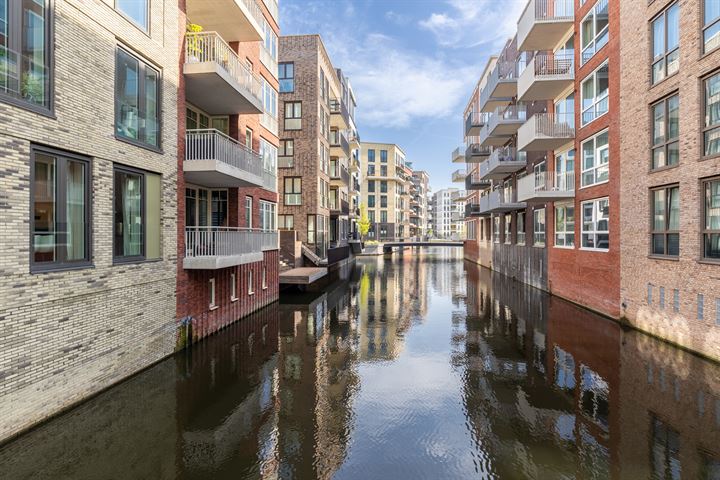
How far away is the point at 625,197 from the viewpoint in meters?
13.7

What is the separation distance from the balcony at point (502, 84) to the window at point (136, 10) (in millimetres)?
21123

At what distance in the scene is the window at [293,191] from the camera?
28266mm

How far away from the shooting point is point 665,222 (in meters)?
11.6

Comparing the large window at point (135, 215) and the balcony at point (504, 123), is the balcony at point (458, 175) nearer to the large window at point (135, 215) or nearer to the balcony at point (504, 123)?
the balcony at point (504, 123)

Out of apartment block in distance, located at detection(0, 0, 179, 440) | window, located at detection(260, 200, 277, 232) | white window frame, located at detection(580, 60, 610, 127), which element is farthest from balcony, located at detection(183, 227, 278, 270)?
white window frame, located at detection(580, 60, 610, 127)

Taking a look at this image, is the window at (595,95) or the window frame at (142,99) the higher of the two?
the window at (595,95)

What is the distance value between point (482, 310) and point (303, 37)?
882 inches

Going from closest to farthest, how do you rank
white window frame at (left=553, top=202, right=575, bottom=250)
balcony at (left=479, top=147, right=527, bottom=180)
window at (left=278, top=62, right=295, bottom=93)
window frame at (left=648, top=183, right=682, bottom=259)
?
window frame at (left=648, top=183, right=682, bottom=259)
white window frame at (left=553, top=202, right=575, bottom=250)
balcony at (left=479, top=147, right=527, bottom=180)
window at (left=278, top=62, right=295, bottom=93)

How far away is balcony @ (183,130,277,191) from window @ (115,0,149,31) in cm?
291

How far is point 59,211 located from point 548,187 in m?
19.1

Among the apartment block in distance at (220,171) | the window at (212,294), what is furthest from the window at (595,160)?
the window at (212,294)

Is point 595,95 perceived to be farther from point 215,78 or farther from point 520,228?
point 215,78

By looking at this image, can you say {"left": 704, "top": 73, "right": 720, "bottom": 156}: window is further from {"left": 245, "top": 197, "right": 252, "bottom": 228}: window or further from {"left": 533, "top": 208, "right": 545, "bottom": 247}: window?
{"left": 245, "top": 197, "right": 252, "bottom": 228}: window

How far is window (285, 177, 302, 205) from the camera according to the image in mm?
28266
